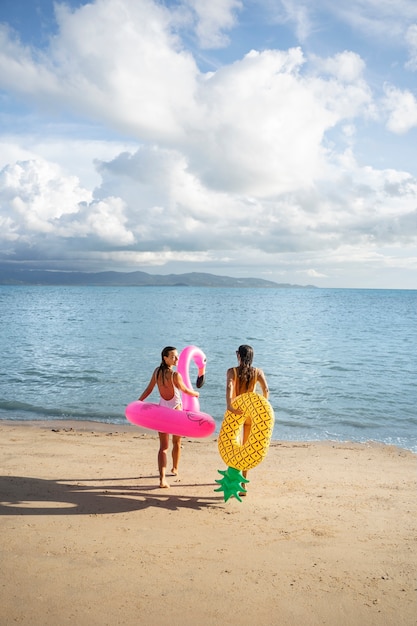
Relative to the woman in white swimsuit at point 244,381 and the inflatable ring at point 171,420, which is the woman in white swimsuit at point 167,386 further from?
the woman in white swimsuit at point 244,381

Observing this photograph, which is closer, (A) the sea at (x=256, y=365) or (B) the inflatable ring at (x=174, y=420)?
(B) the inflatable ring at (x=174, y=420)

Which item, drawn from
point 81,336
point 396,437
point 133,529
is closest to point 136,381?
point 396,437

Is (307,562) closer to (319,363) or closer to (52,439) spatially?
(52,439)

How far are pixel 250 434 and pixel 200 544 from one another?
1551mm

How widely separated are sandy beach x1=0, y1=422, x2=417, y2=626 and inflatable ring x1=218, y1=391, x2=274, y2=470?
Result: 23.7 inches

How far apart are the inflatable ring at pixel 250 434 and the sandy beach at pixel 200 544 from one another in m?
0.60

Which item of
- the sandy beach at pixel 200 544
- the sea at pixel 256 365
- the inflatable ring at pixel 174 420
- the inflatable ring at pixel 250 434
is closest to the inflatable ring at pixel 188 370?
the inflatable ring at pixel 174 420

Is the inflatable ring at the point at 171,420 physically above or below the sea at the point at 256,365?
above

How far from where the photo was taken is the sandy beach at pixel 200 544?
3.71 metres

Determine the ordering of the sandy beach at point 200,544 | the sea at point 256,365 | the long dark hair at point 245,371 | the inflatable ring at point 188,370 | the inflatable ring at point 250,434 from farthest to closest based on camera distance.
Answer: the sea at point 256,365
the inflatable ring at point 188,370
the long dark hair at point 245,371
the inflatable ring at point 250,434
the sandy beach at point 200,544

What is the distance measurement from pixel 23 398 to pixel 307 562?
1110 centimetres

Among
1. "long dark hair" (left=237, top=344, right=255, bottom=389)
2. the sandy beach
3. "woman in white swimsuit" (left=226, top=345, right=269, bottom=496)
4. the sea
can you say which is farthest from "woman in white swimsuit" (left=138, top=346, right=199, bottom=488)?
the sea

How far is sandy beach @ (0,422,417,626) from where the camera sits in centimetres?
371

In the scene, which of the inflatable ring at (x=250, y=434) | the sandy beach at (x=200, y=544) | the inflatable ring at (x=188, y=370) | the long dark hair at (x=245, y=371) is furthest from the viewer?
the inflatable ring at (x=188, y=370)
